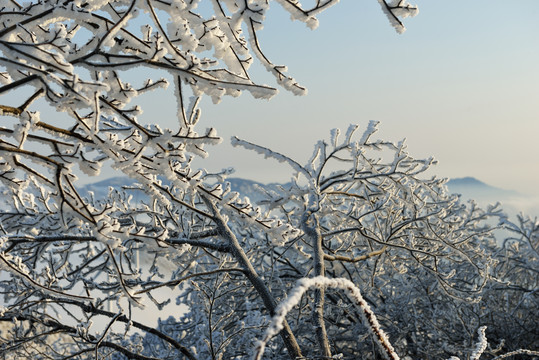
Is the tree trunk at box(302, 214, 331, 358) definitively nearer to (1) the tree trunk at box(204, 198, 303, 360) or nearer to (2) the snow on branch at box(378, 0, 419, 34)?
(1) the tree trunk at box(204, 198, 303, 360)

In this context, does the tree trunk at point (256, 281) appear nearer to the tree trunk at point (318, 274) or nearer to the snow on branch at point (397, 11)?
the tree trunk at point (318, 274)

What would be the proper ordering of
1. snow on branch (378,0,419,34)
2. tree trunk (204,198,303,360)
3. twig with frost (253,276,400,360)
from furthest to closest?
1. tree trunk (204,198,303,360)
2. snow on branch (378,0,419,34)
3. twig with frost (253,276,400,360)

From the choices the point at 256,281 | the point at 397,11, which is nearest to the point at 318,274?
the point at 256,281

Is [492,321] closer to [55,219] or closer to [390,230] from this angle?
[390,230]

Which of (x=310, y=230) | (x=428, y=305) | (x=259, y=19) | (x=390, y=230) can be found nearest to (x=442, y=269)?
(x=428, y=305)

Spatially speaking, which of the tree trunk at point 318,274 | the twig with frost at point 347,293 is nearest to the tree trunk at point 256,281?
the tree trunk at point 318,274

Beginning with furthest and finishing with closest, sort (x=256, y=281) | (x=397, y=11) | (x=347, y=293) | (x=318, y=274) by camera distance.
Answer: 1. (x=318, y=274)
2. (x=256, y=281)
3. (x=397, y=11)
4. (x=347, y=293)

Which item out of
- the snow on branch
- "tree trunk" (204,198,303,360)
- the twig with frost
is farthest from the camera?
"tree trunk" (204,198,303,360)

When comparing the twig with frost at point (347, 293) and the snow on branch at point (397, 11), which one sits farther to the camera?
the snow on branch at point (397, 11)

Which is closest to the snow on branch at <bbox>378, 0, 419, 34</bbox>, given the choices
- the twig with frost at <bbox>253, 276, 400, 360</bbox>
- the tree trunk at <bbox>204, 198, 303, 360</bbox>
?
the twig with frost at <bbox>253, 276, 400, 360</bbox>

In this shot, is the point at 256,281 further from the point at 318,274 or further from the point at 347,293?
the point at 347,293

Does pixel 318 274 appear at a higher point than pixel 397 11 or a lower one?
lower

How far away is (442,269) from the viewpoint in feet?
20.8

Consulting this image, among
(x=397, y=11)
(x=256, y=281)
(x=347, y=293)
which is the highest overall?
(x=397, y=11)
